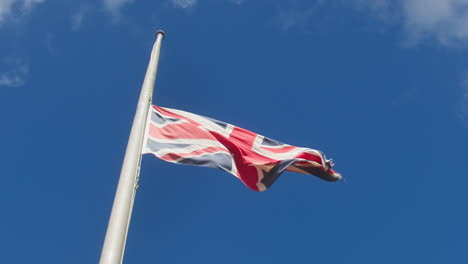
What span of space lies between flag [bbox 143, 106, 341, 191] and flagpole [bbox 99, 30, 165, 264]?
55 centimetres

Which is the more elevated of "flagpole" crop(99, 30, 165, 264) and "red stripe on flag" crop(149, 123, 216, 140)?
"red stripe on flag" crop(149, 123, 216, 140)

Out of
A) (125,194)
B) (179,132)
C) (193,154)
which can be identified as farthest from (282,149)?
(125,194)

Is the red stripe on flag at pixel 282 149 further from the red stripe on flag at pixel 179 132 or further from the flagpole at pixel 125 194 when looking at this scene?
the flagpole at pixel 125 194

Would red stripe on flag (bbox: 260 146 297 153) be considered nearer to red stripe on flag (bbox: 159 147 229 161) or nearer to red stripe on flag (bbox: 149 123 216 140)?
red stripe on flag (bbox: 159 147 229 161)

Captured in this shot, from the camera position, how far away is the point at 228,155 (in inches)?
437

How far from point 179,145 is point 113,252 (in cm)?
407

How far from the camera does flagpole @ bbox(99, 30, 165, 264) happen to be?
6875 millimetres

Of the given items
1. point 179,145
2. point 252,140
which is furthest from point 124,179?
point 252,140

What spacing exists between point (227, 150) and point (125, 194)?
3845 millimetres

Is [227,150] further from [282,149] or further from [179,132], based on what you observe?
[282,149]

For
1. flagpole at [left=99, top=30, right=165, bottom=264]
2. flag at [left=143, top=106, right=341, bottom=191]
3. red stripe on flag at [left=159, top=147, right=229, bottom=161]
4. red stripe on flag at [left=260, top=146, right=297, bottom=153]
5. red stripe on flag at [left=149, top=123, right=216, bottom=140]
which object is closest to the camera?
flagpole at [left=99, top=30, right=165, bottom=264]

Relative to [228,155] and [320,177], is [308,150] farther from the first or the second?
[228,155]

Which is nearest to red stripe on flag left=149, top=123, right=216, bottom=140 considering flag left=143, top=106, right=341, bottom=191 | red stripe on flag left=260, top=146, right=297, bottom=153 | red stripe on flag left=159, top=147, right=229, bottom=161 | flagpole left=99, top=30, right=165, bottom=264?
flag left=143, top=106, right=341, bottom=191

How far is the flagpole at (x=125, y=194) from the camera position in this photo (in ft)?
22.6
